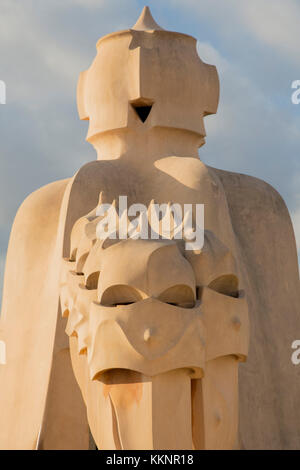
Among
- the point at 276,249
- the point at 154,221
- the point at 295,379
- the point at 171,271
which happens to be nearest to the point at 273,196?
the point at 276,249

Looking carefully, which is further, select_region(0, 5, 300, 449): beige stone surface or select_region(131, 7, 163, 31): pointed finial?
select_region(131, 7, 163, 31): pointed finial

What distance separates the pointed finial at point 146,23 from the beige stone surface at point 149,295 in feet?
0.12

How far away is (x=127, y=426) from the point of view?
8.23 m

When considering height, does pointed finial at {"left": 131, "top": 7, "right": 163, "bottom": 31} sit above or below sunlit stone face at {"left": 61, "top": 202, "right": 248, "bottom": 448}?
above

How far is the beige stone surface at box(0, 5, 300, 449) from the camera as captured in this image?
8.23 meters

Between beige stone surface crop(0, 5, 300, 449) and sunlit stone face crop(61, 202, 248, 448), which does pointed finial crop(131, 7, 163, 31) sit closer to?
beige stone surface crop(0, 5, 300, 449)

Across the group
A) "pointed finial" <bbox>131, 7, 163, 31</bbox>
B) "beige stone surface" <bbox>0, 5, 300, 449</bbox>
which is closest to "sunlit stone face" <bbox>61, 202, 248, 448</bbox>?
"beige stone surface" <bbox>0, 5, 300, 449</bbox>

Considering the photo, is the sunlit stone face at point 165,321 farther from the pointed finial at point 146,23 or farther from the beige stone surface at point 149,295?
the pointed finial at point 146,23

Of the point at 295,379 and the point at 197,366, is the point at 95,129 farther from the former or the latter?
the point at 197,366

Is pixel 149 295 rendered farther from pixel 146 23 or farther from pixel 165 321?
pixel 146 23

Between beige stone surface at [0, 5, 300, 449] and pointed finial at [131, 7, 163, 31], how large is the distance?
0.04m

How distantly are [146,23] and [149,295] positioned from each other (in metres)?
6.15

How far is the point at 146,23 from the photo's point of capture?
1331cm

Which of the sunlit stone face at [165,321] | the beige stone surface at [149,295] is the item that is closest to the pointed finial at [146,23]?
the beige stone surface at [149,295]
